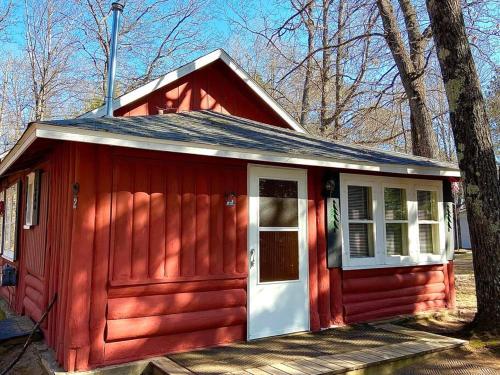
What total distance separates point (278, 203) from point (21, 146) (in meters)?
2.98

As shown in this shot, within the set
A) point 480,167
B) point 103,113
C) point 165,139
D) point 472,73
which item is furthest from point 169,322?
point 472,73

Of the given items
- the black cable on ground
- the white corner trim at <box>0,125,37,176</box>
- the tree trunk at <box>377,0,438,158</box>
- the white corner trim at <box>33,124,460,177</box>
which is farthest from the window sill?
the tree trunk at <box>377,0,438,158</box>

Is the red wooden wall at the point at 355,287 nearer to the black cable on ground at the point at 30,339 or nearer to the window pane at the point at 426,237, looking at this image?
the window pane at the point at 426,237

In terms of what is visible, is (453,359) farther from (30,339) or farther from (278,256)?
(30,339)

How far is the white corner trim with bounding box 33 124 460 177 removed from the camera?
12.2 feet

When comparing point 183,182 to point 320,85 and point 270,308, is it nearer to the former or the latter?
point 270,308

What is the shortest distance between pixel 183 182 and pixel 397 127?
42.2 feet

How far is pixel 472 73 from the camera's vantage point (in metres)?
5.59

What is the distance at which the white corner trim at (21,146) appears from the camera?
3.83 meters

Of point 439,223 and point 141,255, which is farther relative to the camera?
point 439,223

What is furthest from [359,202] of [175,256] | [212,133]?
[175,256]

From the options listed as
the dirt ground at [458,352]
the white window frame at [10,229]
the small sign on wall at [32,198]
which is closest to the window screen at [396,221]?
the dirt ground at [458,352]

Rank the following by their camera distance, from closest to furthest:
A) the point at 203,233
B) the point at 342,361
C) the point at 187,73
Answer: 1. the point at 342,361
2. the point at 203,233
3. the point at 187,73

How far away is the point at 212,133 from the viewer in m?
5.27
